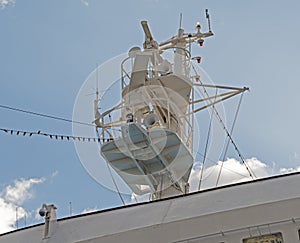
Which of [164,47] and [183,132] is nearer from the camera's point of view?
[183,132]

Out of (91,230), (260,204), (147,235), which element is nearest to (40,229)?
(91,230)

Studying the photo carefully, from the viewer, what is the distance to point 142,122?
53.8ft

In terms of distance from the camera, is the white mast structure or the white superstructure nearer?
the white superstructure

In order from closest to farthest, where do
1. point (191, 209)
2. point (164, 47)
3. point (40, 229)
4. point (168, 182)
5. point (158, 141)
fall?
point (191, 209)
point (40, 229)
point (158, 141)
point (168, 182)
point (164, 47)

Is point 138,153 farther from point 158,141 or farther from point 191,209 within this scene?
point 191,209

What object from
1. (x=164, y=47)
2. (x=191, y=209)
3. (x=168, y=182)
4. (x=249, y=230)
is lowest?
(x=249, y=230)

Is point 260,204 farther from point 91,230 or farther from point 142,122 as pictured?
point 142,122

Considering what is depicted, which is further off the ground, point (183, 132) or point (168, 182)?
point (183, 132)

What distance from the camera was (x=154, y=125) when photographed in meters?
16.0

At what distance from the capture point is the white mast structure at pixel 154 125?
15.7 m

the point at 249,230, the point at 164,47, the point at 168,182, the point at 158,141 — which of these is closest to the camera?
the point at 249,230

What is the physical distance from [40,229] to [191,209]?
3738mm

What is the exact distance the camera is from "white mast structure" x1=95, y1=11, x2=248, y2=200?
51.4ft

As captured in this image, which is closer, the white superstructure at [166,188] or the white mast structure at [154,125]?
the white superstructure at [166,188]
